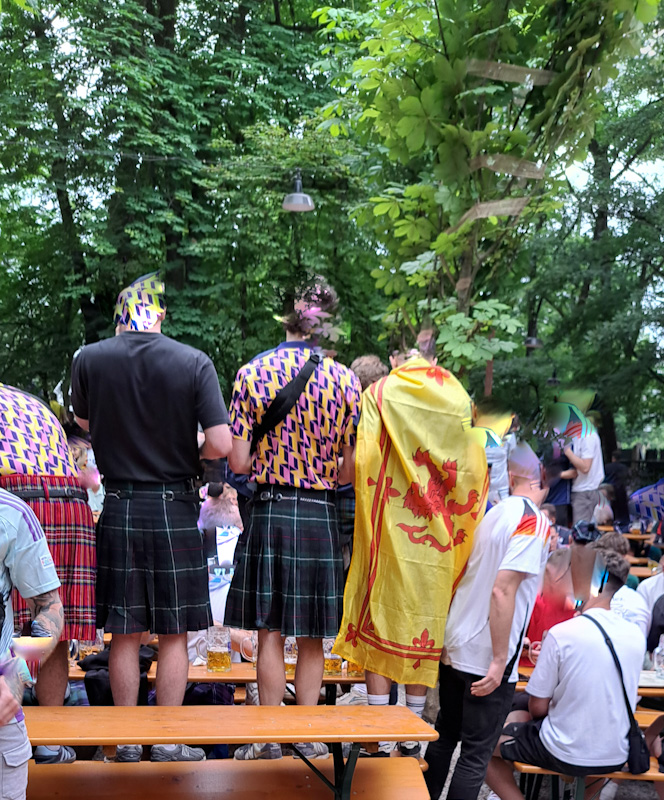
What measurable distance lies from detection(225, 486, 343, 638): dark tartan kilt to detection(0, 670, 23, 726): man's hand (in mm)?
1459

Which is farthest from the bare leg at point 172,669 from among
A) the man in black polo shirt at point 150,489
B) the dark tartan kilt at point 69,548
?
the dark tartan kilt at point 69,548

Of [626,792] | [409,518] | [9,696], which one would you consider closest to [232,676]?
[409,518]

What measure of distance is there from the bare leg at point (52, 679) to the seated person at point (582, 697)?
6.17 feet

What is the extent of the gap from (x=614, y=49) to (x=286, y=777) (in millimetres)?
3564

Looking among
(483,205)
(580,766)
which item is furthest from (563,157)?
(580,766)

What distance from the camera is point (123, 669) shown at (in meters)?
3.28

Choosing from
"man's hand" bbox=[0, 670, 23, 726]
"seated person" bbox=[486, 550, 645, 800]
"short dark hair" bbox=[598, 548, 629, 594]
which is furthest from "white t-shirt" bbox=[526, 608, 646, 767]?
"man's hand" bbox=[0, 670, 23, 726]

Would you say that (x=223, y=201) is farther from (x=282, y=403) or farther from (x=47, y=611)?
(x=47, y=611)

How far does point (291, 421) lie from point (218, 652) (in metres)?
1.22

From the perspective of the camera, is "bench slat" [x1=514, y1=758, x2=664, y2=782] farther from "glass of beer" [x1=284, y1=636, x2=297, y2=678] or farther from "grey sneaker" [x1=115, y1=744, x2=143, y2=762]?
"grey sneaker" [x1=115, y1=744, x2=143, y2=762]

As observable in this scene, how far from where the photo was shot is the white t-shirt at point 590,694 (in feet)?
11.5

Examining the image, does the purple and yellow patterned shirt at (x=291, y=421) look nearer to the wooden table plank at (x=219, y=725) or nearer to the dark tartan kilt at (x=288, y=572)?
the dark tartan kilt at (x=288, y=572)

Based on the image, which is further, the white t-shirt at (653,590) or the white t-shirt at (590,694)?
the white t-shirt at (653,590)

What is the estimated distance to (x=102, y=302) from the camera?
13.8 m
